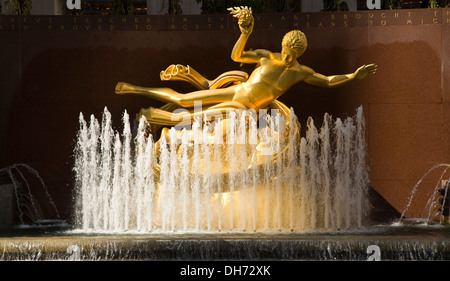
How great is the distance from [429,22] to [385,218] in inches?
112

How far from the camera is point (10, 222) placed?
9.27 meters

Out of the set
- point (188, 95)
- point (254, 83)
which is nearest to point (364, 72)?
point (254, 83)

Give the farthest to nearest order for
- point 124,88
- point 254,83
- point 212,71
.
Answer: point 212,71
point 124,88
point 254,83

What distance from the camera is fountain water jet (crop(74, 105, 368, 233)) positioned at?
861cm

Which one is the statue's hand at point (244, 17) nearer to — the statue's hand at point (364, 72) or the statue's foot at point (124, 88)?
the statue's hand at point (364, 72)

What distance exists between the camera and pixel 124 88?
31.2 ft

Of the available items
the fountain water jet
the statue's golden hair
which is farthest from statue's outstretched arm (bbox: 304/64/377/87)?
the fountain water jet

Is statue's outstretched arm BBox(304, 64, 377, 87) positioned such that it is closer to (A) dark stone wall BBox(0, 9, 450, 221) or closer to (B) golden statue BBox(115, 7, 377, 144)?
(B) golden statue BBox(115, 7, 377, 144)

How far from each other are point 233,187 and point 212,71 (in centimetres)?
213

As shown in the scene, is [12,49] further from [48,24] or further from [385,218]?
[385,218]

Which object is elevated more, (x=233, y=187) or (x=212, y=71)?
(x=212, y=71)

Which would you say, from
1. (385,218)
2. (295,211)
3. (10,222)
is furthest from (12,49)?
(385,218)

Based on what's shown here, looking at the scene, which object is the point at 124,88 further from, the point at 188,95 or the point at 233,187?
the point at 233,187

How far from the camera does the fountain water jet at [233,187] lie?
8609 millimetres
